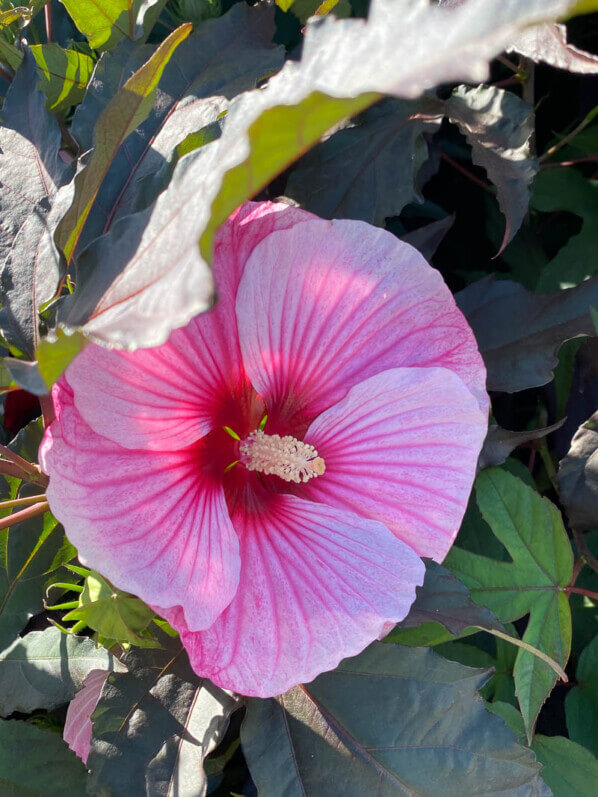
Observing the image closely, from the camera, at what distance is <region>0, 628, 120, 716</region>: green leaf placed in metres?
0.66

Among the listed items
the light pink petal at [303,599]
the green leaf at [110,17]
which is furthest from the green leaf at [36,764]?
the green leaf at [110,17]

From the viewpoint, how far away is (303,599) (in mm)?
530

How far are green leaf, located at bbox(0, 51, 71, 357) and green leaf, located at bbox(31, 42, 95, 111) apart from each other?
81 millimetres

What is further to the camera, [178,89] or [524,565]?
[524,565]

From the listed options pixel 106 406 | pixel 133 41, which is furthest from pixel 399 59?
pixel 133 41

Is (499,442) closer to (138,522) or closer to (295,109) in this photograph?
(138,522)

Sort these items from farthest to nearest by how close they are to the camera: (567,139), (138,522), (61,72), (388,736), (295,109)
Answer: (567,139) → (61,72) → (388,736) → (138,522) → (295,109)

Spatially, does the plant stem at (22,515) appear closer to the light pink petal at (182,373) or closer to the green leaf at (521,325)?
the light pink petal at (182,373)

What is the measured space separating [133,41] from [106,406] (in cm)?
31

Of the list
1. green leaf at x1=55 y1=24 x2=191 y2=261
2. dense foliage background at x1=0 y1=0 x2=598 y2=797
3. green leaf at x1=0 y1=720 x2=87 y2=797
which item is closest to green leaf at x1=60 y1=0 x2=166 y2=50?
→ dense foliage background at x1=0 y1=0 x2=598 y2=797

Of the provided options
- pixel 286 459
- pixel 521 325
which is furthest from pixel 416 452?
pixel 521 325

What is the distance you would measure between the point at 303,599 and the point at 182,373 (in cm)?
17

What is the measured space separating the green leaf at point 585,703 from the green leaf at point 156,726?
39 cm

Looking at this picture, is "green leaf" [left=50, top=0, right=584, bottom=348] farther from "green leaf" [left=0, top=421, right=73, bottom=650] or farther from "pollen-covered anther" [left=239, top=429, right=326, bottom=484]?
"green leaf" [left=0, top=421, right=73, bottom=650]
